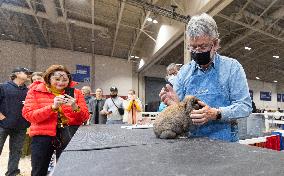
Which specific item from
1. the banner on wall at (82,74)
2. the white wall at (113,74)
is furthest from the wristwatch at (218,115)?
the white wall at (113,74)

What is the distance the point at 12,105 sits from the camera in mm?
3832

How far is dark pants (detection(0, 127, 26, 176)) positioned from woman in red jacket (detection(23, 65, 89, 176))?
1759 millimetres

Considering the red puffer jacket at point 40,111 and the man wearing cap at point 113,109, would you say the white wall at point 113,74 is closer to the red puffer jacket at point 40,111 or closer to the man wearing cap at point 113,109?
the man wearing cap at point 113,109

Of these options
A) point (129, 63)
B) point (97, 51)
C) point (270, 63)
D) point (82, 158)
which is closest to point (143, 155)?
point (82, 158)

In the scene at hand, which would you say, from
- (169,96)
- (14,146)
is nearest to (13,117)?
(14,146)

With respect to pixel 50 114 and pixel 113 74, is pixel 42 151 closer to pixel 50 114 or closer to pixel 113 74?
pixel 50 114

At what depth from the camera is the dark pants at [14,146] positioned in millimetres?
3688

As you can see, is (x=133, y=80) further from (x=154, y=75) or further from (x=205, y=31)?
(x=205, y=31)

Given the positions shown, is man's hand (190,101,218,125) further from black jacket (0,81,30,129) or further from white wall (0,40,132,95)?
white wall (0,40,132,95)

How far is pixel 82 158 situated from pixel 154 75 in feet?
61.9

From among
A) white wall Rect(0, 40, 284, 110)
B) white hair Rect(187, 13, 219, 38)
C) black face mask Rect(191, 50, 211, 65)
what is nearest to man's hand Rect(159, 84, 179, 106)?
black face mask Rect(191, 50, 211, 65)

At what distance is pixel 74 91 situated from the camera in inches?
98.3

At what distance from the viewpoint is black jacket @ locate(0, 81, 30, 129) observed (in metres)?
3.71

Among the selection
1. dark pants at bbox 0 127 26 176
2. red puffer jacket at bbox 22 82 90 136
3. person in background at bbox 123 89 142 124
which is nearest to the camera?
red puffer jacket at bbox 22 82 90 136
